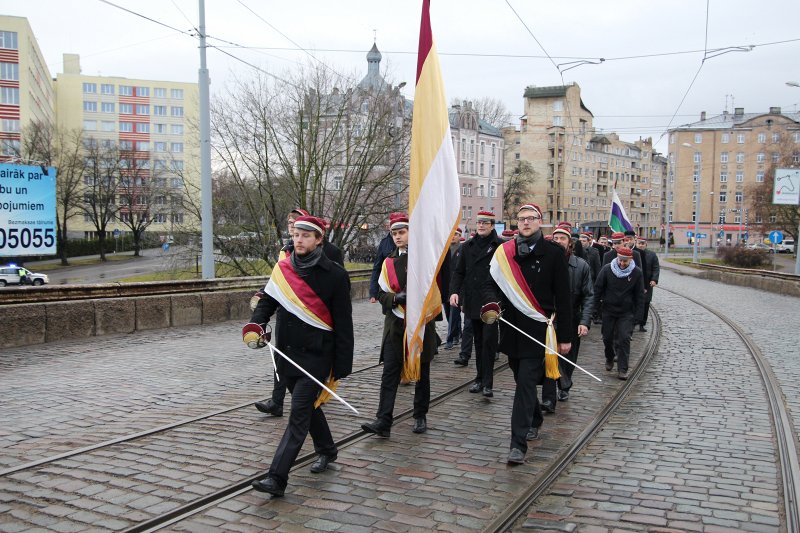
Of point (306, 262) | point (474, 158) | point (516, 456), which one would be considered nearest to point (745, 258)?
point (516, 456)

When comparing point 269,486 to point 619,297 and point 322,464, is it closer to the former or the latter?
point 322,464

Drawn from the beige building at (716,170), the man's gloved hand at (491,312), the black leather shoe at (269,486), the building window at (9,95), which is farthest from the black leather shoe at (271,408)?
the beige building at (716,170)

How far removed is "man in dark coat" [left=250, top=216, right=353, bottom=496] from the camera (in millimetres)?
5172

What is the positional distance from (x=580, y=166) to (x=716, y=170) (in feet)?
63.4

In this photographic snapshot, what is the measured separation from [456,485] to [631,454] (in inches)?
71.6

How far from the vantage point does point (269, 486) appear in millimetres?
4871

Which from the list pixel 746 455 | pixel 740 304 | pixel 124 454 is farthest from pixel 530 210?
pixel 740 304

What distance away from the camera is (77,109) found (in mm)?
96688

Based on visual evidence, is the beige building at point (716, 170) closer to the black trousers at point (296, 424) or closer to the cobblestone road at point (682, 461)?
the cobblestone road at point (682, 461)

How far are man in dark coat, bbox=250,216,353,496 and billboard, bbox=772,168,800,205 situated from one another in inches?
1150

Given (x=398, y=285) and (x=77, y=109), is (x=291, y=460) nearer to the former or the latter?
(x=398, y=285)

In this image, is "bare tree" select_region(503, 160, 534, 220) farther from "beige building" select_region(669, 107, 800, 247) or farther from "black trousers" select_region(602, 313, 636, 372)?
"black trousers" select_region(602, 313, 636, 372)

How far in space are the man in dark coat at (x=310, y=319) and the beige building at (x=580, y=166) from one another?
75.4 meters

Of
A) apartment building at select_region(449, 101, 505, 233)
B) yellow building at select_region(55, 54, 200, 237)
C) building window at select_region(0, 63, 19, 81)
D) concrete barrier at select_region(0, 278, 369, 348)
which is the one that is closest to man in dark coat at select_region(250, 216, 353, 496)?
concrete barrier at select_region(0, 278, 369, 348)
